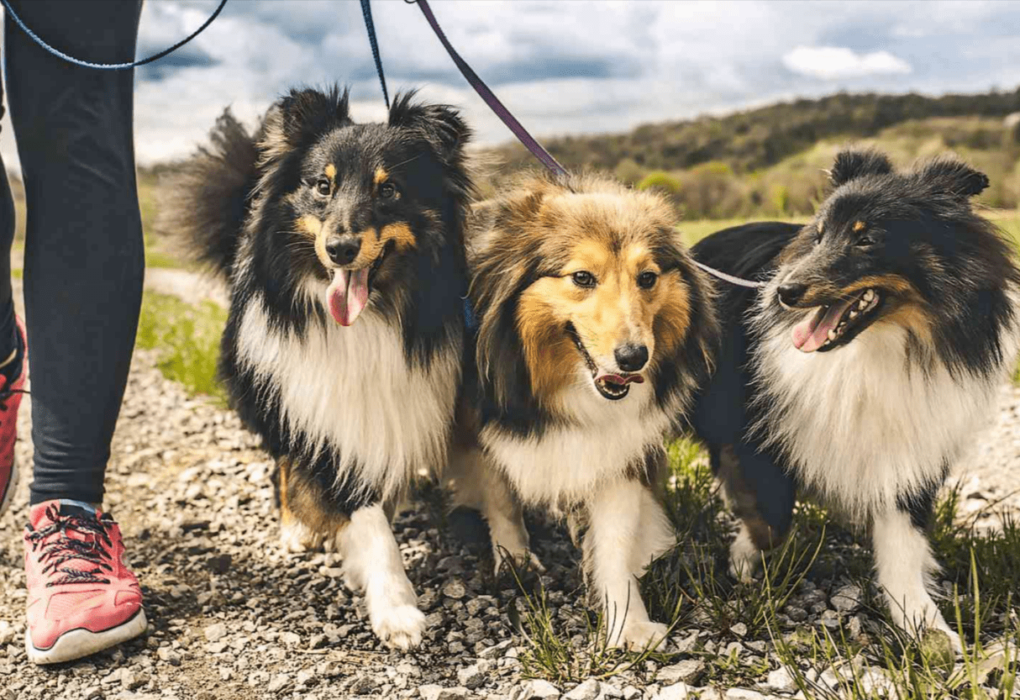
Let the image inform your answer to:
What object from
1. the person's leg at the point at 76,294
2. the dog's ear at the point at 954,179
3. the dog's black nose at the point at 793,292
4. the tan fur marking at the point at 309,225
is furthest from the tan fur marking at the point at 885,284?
the person's leg at the point at 76,294

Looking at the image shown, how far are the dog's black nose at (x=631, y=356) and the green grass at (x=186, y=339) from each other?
285cm

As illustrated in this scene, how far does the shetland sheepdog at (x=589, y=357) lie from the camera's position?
8.48 feet

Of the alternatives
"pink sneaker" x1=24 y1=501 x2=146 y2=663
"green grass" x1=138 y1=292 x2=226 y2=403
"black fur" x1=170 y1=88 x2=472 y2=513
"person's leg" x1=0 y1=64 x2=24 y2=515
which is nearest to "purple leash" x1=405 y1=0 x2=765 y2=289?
"black fur" x1=170 y1=88 x2=472 y2=513

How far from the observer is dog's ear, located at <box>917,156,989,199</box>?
2.51 m

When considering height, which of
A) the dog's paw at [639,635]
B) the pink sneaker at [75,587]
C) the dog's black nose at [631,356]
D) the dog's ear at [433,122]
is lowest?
the dog's paw at [639,635]

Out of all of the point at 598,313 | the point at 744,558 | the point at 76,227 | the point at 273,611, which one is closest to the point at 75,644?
the point at 273,611

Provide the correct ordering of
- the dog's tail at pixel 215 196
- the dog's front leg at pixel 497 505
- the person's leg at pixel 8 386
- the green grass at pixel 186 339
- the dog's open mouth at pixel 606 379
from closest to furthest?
the dog's open mouth at pixel 606 379
the person's leg at pixel 8 386
the dog's front leg at pixel 497 505
the dog's tail at pixel 215 196
the green grass at pixel 186 339

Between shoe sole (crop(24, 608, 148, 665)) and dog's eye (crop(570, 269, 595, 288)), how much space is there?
1612 millimetres

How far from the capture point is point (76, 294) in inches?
101

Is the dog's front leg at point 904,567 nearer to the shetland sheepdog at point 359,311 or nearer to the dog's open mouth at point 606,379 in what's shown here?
the dog's open mouth at point 606,379

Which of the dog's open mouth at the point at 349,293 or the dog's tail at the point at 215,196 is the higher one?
the dog's tail at the point at 215,196

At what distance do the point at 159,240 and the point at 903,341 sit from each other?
2983mm

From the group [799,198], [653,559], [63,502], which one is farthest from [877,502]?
[799,198]

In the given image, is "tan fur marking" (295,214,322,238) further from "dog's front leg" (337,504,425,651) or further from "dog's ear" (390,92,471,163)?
"dog's front leg" (337,504,425,651)
